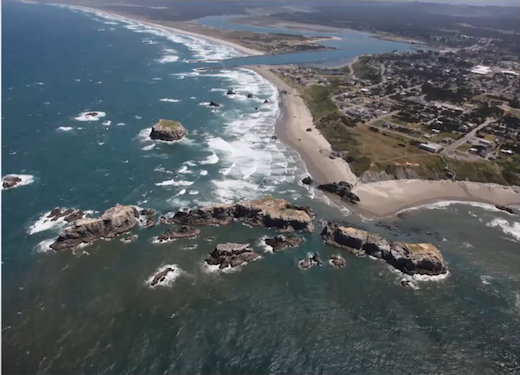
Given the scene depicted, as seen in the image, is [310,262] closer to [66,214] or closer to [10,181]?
[66,214]

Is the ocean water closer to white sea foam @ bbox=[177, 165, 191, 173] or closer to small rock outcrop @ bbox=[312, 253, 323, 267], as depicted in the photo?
white sea foam @ bbox=[177, 165, 191, 173]

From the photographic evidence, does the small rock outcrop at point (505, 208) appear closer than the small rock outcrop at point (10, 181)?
No

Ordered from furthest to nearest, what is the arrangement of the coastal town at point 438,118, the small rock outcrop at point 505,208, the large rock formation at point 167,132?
the large rock formation at point 167,132 < the coastal town at point 438,118 < the small rock outcrop at point 505,208

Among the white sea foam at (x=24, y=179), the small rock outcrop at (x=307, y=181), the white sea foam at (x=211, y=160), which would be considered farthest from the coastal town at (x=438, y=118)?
the white sea foam at (x=24, y=179)

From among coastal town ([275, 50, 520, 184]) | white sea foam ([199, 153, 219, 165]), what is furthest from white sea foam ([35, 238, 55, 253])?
coastal town ([275, 50, 520, 184])

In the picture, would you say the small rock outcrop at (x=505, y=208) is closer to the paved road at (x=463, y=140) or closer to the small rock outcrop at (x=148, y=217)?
the paved road at (x=463, y=140)

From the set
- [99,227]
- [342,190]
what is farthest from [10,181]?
[342,190]
